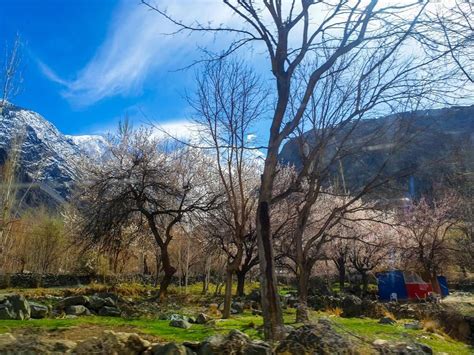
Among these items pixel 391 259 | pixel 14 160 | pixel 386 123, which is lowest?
pixel 391 259

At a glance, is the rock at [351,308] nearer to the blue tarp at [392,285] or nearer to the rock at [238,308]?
the rock at [238,308]

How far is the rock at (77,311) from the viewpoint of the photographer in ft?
43.3

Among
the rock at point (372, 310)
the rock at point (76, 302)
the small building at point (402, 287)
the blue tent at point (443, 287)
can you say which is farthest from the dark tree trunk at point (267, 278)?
the blue tent at point (443, 287)

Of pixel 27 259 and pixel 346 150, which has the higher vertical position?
pixel 346 150

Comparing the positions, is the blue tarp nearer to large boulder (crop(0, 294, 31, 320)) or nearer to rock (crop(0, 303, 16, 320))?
large boulder (crop(0, 294, 31, 320))

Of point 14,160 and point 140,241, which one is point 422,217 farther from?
point 14,160

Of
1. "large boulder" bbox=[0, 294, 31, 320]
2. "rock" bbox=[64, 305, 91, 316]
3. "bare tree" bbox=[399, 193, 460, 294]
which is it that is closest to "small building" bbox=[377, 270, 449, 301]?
"bare tree" bbox=[399, 193, 460, 294]

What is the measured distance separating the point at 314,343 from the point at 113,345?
2322 mm

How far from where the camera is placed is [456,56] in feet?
23.5

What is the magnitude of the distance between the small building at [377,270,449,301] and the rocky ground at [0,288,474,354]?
8.42 m

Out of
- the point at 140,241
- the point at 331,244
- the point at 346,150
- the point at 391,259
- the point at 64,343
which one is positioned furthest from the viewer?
the point at 391,259

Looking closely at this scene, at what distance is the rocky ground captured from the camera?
4996 mm

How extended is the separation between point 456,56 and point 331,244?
26.0m

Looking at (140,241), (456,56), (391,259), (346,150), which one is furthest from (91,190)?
(391,259)
